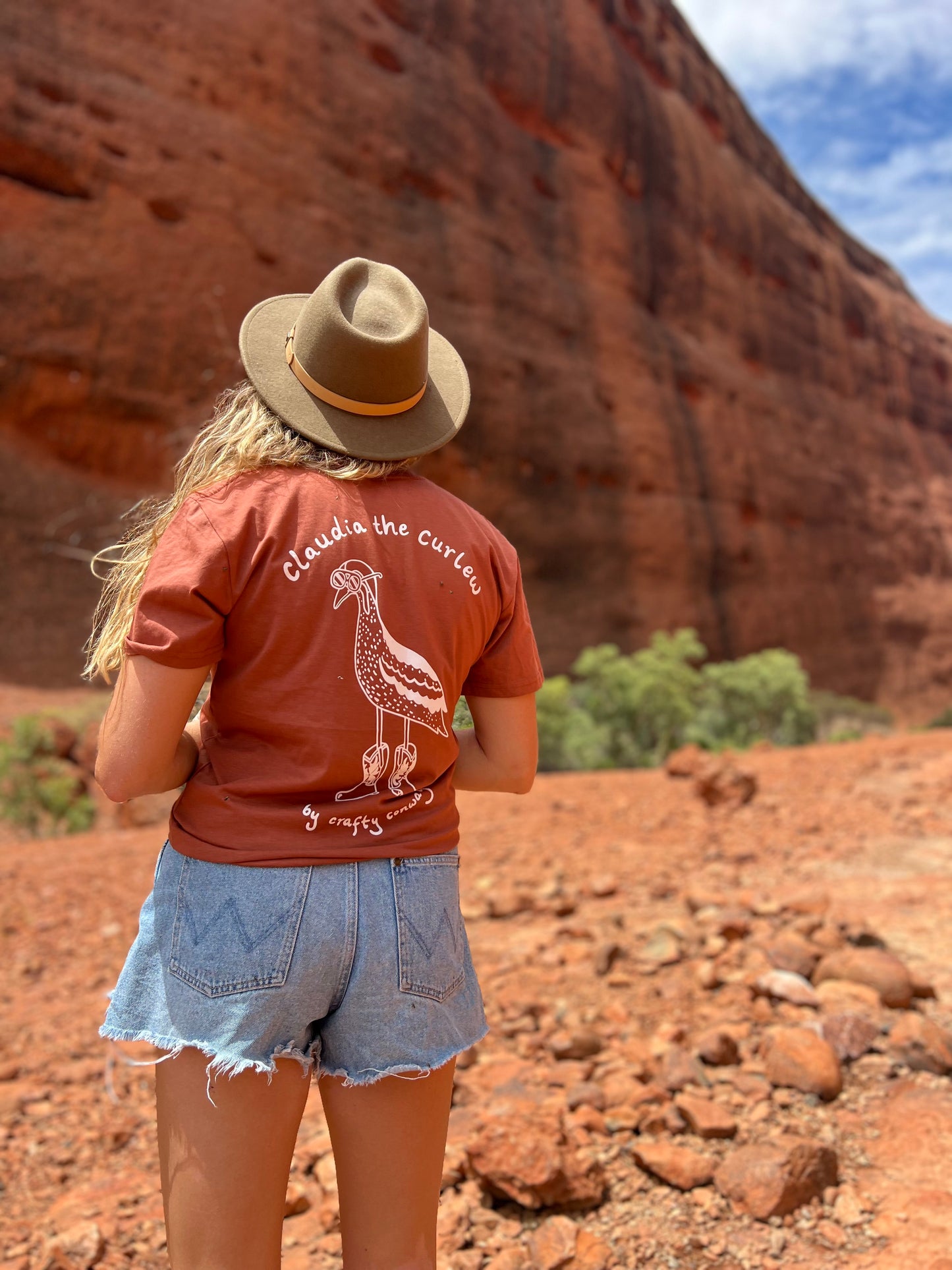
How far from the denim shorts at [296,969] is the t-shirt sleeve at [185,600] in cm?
29

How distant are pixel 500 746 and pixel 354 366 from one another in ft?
2.07

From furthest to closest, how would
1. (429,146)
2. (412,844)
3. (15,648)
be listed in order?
1. (429,146)
2. (15,648)
3. (412,844)

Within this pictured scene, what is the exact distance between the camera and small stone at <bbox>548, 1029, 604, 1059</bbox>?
2.88 m

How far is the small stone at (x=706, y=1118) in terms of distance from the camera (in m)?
2.38

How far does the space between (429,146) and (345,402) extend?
1810cm

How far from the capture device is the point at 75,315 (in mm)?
13375

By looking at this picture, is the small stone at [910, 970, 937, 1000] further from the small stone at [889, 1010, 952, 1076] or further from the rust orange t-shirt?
the rust orange t-shirt

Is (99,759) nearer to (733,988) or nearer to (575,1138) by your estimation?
(575,1138)

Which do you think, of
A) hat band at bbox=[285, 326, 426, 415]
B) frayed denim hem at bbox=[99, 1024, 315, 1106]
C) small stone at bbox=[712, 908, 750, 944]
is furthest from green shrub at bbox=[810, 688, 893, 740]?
frayed denim hem at bbox=[99, 1024, 315, 1106]

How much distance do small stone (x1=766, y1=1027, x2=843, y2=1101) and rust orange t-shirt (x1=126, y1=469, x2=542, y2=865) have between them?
1798mm

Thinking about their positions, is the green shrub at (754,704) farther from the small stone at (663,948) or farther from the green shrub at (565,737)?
the small stone at (663,948)

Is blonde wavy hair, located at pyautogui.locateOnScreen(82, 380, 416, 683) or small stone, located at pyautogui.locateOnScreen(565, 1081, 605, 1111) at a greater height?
blonde wavy hair, located at pyautogui.locateOnScreen(82, 380, 416, 683)

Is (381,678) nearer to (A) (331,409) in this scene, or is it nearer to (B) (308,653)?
(B) (308,653)

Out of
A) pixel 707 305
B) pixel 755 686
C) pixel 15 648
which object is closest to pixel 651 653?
pixel 755 686
